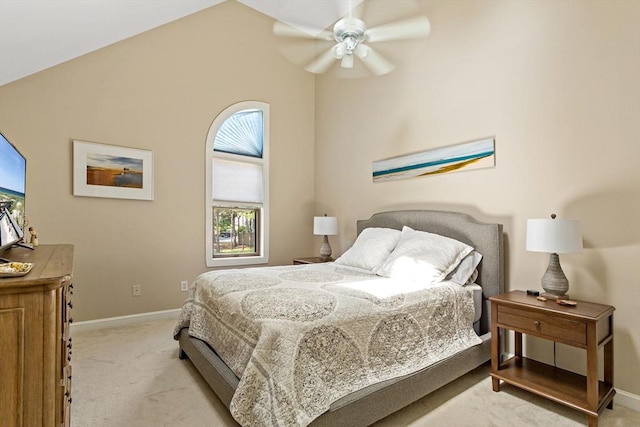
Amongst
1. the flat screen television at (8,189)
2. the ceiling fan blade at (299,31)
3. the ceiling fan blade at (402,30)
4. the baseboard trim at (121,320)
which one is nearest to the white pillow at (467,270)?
the ceiling fan blade at (402,30)

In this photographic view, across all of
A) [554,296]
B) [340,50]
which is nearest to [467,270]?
[554,296]

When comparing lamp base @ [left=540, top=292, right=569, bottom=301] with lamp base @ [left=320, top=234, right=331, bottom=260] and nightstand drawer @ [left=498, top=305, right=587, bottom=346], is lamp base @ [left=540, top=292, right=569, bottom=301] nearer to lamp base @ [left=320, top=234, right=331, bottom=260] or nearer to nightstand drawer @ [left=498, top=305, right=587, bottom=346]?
nightstand drawer @ [left=498, top=305, right=587, bottom=346]

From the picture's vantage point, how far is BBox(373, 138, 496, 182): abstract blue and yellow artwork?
286 cm

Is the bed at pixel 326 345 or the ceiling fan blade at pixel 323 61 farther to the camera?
the ceiling fan blade at pixel 323 61

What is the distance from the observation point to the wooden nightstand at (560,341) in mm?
1839

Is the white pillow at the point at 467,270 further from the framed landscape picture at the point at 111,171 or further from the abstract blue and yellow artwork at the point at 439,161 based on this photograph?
the framed landscape picture at the point at 111,171

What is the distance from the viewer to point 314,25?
11.2ft

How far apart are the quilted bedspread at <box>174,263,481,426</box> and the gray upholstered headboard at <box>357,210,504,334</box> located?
0.94ft

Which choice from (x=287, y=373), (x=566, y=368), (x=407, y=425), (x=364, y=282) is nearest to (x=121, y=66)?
(x=364, y=282)

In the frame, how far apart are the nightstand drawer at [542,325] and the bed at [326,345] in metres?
0.28

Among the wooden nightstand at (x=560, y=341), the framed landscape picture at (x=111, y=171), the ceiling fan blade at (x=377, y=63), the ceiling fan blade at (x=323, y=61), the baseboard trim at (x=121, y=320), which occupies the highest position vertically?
the ceiling fan blade at (x=377, y=63)

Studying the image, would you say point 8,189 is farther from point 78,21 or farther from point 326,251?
point 326,251

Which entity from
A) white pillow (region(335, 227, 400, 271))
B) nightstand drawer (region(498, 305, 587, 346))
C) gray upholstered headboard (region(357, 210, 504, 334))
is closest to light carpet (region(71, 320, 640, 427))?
nightstand drawer (region(498, 305, 587, 346))

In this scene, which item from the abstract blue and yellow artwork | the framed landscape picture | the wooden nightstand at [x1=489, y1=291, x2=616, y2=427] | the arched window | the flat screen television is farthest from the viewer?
the arched window
